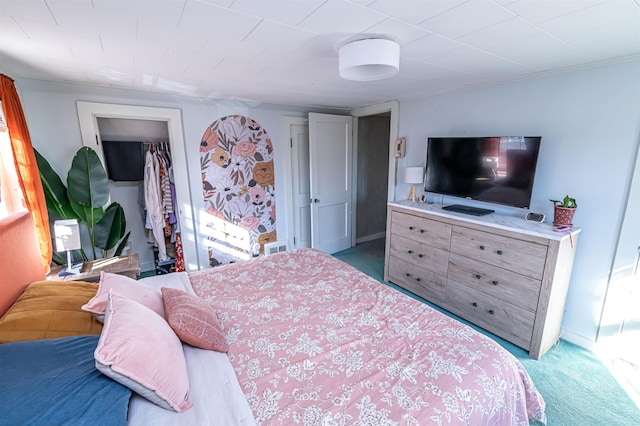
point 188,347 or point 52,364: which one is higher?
point 52,364

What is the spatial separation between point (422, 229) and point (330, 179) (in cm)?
167

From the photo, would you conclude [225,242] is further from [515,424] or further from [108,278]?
[515,424]

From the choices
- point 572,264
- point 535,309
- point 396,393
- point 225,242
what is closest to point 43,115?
point 225,242

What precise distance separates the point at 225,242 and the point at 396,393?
2.98 metres

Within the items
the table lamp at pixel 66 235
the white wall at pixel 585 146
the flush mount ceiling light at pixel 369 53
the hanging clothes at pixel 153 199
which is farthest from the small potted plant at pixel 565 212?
the hanging clothes at pixel 153 199

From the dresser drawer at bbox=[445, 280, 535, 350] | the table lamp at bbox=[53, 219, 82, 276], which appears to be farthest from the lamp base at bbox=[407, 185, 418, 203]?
the table lamp at bbox=[53, 219, 82, 276]

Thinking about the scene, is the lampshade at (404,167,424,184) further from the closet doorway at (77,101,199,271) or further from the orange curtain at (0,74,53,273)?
the orange curtain at (0,74,53,273)

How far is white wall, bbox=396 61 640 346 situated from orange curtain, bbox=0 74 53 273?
3739 millimetres

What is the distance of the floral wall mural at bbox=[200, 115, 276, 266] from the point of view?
3402 millimetres

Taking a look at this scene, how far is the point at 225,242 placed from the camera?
11.9 ft

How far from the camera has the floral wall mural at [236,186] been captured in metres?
3.40

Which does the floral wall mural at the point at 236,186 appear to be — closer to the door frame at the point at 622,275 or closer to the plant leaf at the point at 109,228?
the plant leaf at the point at 109,228

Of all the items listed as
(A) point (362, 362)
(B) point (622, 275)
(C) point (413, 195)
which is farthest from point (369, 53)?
(B) point (622, 275)

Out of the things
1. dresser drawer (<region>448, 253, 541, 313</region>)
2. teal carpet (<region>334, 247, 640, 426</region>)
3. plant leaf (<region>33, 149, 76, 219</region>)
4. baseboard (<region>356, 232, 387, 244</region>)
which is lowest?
teal carpet (<region>334, 247, 640, 426</region>)
